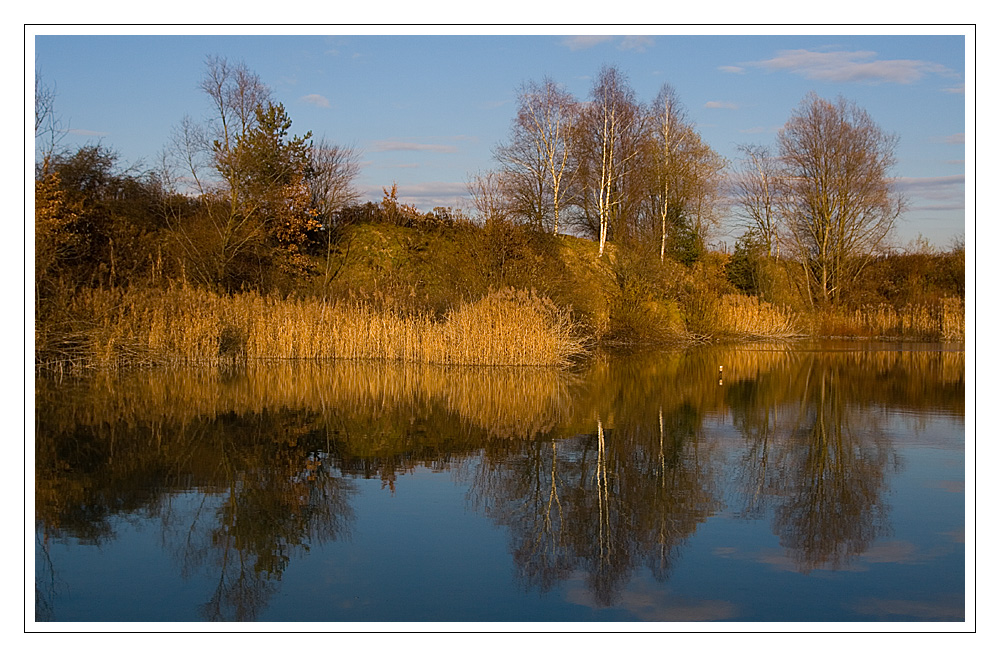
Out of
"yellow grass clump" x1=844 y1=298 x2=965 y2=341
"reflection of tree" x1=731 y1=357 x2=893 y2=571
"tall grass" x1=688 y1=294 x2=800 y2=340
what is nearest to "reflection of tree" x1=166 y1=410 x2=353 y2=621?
"reflection of tree" x1=731 y1=357 x2=893 y2=571

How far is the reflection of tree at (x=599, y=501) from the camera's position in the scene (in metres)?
5.81

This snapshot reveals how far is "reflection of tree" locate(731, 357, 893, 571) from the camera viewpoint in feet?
21.2

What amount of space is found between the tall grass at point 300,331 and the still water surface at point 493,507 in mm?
3800

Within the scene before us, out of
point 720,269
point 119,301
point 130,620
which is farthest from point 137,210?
point 130,620

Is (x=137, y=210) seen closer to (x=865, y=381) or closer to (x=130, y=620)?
(x=865, y=381)

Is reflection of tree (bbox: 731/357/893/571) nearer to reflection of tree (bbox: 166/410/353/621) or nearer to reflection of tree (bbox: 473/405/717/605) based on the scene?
reflection of tree (bbox: 473/405/717/605)

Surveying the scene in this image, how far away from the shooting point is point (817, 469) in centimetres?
866

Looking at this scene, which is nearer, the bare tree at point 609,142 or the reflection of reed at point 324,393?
the reflection of reed at point 324,393

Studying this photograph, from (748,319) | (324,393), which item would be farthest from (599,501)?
(748,319)

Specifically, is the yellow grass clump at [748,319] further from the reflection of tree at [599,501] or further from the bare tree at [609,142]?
the reflection of tree at [599,501]

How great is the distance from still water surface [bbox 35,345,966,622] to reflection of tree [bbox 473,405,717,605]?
1.1 inches

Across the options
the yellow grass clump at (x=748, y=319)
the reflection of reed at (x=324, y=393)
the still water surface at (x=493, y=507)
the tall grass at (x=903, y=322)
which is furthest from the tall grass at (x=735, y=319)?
the still water surface at (x=493, y=507)

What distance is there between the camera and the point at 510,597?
5199 millimetres
